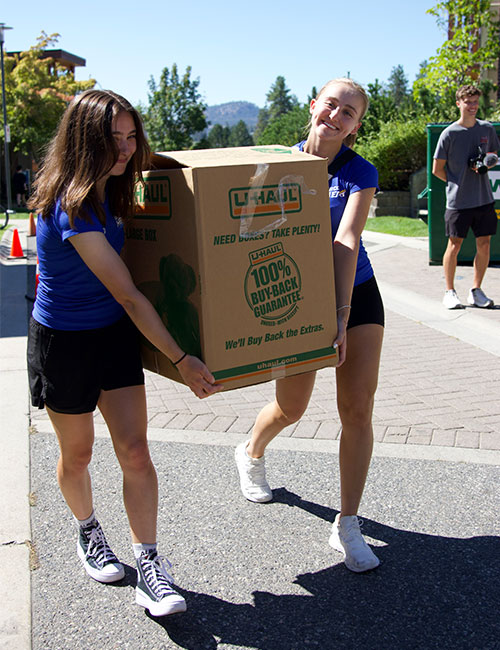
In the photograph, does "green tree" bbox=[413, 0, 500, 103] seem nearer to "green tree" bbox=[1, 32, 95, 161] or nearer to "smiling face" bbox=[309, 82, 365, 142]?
"smiling face" bbox=[309, 82, 365, 142]

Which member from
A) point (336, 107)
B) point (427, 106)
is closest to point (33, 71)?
point (427, 106)

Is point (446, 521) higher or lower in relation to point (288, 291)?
lower

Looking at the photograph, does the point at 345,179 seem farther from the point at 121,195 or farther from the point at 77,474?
the point at 77,474

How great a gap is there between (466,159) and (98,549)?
19.7 ft

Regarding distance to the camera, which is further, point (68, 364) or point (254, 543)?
point (254, 543)

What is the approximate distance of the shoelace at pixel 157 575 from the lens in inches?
103

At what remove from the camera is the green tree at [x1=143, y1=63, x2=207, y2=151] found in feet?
255

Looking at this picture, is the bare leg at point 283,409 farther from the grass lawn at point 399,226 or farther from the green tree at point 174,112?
the green tree at point 174,112

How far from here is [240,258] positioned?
2420 mm

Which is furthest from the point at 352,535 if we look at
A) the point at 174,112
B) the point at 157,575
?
the point at 174,112

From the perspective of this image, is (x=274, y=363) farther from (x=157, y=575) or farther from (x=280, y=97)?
(x=280, y=97)

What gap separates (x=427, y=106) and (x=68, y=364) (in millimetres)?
19741

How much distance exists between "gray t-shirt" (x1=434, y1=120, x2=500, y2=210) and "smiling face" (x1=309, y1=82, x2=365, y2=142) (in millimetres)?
4934

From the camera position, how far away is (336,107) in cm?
288
